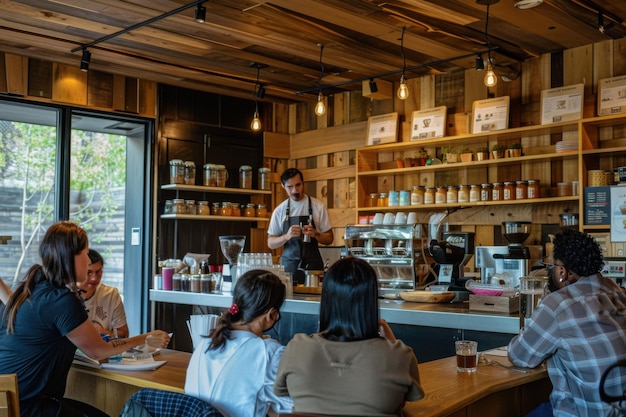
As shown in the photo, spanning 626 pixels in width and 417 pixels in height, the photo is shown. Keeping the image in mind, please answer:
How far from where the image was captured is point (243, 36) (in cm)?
538

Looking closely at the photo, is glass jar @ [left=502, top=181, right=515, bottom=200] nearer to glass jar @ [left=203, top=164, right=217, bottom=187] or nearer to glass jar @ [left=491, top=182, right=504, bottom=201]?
glass jar @ [left=491, top=182, right=504, bottom=201]

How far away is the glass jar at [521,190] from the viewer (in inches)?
225

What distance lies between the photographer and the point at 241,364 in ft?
7.25

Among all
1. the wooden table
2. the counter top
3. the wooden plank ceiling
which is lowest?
the wooden table

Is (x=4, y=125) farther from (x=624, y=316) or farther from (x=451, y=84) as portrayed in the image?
(x=624, y=316)

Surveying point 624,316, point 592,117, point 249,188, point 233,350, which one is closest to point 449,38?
point 592,117

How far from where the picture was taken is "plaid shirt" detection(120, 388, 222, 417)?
1.99m

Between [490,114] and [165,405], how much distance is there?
14.8 ft

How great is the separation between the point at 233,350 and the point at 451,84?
4684mm

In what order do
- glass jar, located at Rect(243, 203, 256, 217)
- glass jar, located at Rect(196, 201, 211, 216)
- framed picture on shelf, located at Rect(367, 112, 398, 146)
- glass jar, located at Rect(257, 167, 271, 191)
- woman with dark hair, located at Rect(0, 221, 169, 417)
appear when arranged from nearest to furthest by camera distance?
1. woman with dark hair, located at Rect(0, 221, 169, 417)
2. framed picture on shelf, located at Rect(367, 112, 398, 146)
3. glass jar, located at Rect(196, 201, 211, 216)
4. glass jar, located at Rect(243, 203, 256, 217)
5. glass jar, located at Rect(257, 167, 271, 191)

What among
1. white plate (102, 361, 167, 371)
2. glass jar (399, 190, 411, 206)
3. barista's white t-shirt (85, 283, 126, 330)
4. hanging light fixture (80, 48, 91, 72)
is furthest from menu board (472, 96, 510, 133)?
white plate (102, 361, 167, 371)

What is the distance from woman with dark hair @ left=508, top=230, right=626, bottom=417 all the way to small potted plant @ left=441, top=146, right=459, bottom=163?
370 cm

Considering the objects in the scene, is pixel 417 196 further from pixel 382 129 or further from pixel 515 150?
pixel 515 150

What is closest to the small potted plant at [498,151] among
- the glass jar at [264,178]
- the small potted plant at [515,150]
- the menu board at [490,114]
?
the small potted plant at [515,150]
